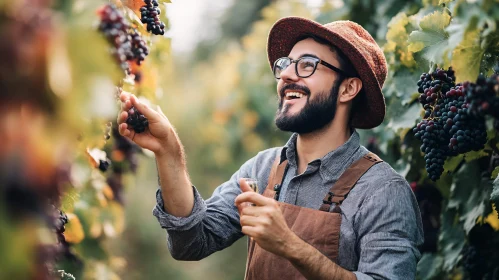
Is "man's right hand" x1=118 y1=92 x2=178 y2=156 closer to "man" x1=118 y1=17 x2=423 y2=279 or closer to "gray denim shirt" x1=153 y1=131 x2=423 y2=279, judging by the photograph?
"man" x1=118 y1=17 x2=423 y2=279

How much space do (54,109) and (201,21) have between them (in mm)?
29143

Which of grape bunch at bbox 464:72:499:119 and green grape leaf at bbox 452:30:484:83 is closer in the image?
grape bunch at bbox 464:72:499:119

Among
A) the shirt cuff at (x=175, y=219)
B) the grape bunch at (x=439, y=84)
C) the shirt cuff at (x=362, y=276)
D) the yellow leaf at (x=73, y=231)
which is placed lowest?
the shirt cuff at (x=362, y=276)

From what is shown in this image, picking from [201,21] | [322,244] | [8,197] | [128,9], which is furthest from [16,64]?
[201,21]

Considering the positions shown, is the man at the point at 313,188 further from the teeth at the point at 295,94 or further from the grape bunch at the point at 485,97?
the grape bunch at the point at 485,97

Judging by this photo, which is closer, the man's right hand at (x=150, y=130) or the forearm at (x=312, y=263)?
the forearm at (x=312, y=263)

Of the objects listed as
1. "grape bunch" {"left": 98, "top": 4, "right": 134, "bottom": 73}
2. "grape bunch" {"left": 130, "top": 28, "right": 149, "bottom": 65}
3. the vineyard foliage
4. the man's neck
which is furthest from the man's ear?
"grape bunch" {"left": 98, "top": 4, "right": 134, "bottom": 73}

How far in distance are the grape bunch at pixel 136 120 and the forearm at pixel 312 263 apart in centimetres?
74

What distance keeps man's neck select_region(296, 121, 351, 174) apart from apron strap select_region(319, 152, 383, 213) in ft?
0.66

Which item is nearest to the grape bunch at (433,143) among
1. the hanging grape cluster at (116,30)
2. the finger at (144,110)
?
the finger at (144,110)

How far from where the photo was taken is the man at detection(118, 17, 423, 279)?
8.34ft

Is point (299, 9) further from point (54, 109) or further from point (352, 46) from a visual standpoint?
point (54, 109)

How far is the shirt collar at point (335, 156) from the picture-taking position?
292cm

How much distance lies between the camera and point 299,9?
26.4 ft
